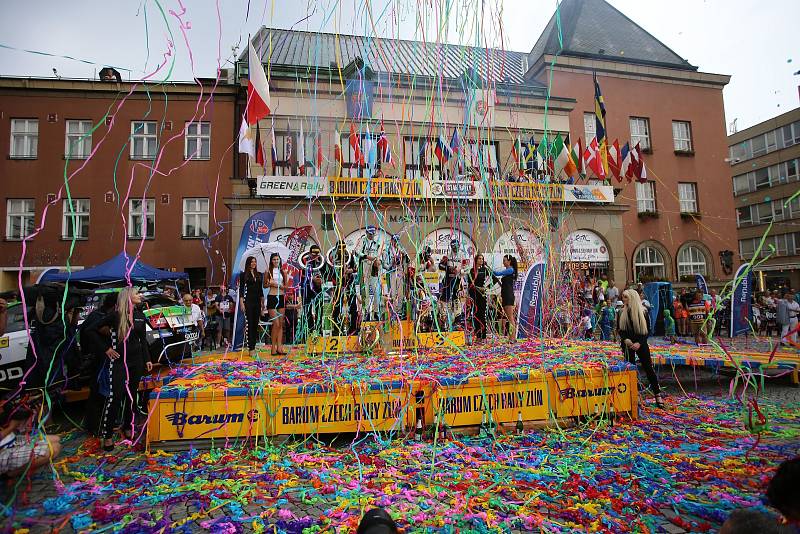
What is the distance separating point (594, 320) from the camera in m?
14.2

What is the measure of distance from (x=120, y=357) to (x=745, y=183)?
50040mm

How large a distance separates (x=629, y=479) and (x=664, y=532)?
797 mm

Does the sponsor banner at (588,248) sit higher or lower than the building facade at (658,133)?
lower

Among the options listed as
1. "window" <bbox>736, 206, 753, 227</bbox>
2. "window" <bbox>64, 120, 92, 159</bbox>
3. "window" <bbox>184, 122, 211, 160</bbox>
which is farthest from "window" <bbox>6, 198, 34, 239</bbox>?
"window" <bbox>736, 206, 753, 227</bbox>

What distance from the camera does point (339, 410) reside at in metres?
4.84

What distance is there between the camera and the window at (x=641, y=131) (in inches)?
928

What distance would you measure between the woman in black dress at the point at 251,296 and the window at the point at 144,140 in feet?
50.2

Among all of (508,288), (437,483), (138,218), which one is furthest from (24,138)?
(437,483)

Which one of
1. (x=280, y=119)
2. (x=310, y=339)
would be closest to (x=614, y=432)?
(x=310, y=339)

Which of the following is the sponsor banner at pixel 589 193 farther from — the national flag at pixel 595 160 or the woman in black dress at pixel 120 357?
the woman in black dress at pixel 120 357

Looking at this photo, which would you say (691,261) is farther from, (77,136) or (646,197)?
(77,136)

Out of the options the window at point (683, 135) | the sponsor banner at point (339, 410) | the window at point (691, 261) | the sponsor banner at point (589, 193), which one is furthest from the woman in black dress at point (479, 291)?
the window at point (683, 135)

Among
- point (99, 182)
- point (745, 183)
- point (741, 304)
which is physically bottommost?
point (741, 304)

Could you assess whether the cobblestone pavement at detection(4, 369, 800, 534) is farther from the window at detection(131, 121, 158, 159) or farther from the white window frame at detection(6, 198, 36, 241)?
the white window frame at detection(6, 198, 36, 241)
